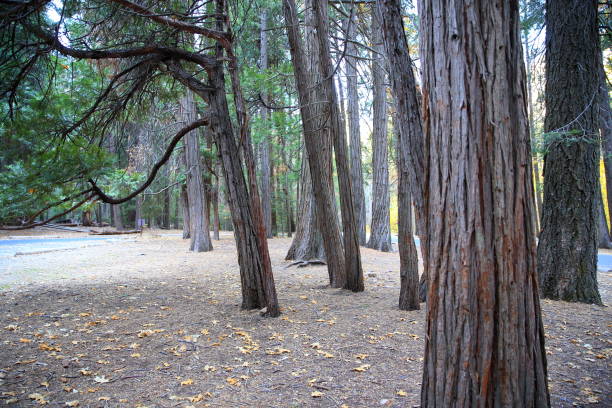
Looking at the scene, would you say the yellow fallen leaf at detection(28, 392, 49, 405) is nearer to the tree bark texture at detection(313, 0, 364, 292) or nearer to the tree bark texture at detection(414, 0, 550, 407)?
the tree bark texture at detection(414, 0, 550, 407)

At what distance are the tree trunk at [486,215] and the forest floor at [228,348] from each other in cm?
125

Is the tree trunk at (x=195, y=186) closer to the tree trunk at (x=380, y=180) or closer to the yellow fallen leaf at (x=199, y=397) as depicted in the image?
the tree trunk at (x=380, y=180)

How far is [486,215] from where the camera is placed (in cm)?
228

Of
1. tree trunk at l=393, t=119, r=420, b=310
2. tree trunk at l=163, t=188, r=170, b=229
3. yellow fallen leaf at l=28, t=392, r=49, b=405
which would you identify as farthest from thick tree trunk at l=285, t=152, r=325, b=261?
tree trunk at l=163, t=188, r=170, b=229

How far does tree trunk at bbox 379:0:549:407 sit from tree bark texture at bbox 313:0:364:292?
489 cm

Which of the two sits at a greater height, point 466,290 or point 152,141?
point 152,141

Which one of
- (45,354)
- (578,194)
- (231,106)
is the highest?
(231,106)

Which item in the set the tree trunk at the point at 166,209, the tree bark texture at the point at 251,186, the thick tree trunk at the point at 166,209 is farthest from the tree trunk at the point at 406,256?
the thick tree trunk at the point at 166,209

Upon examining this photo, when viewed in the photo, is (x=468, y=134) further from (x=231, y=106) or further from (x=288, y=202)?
(x=288, y=202)

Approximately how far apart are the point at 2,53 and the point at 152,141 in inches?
484

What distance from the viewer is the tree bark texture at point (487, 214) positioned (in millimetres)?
Answer: 2277

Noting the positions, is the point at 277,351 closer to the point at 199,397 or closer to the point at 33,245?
the point at 199,397

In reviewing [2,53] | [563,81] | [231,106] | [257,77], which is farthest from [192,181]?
[563,81]

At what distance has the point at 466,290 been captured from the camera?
7.59ft
